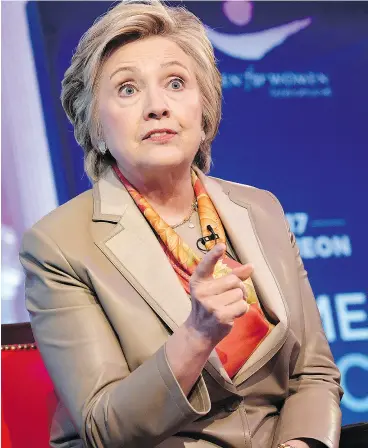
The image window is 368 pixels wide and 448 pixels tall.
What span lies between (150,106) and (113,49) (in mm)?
185

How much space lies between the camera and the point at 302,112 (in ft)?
9.62

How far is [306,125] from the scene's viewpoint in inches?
116

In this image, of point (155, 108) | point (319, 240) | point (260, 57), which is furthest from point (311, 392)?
point (260, 57)

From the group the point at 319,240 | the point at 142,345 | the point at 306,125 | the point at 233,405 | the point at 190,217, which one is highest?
the point at 306,125

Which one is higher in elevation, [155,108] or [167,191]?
[155,108]

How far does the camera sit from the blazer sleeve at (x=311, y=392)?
160 cm

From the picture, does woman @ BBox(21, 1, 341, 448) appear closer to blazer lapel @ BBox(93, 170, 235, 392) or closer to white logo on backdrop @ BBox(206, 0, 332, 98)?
blazer lapel @ BBox(93, 170, 235, 392)

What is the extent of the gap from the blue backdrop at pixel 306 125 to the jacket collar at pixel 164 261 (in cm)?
110

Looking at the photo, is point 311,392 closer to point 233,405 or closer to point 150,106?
point 233,405

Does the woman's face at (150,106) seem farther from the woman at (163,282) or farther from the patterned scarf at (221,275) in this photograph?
the patterned scarf at (221,275)

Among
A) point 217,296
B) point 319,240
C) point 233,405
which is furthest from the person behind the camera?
point 319,240

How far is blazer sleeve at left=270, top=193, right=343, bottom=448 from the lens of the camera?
160 centimetres

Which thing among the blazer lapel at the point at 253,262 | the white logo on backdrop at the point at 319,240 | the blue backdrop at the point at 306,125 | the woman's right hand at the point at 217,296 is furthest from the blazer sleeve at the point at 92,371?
the white logo on backdrop at the point at 319,240

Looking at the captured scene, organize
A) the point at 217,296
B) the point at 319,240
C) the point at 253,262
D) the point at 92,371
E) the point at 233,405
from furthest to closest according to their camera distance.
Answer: the point at 319,240 < the point at 253,262 < the point at 233,405 < the point at 92,371 < the point at 217,296
